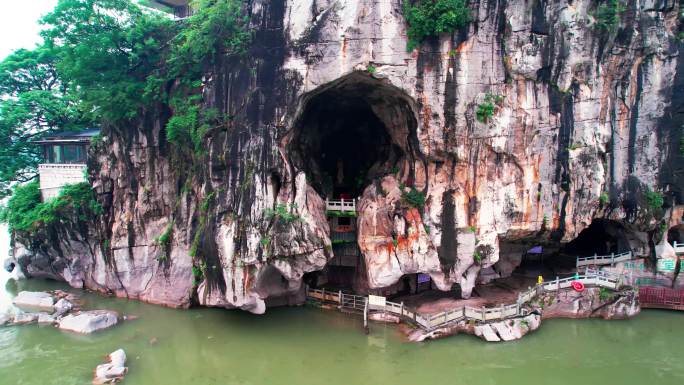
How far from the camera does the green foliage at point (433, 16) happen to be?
14.5m

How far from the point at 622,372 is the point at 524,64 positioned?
11.0 metres

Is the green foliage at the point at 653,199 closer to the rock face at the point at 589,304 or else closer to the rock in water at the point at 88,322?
the rock face at the point at 589,304

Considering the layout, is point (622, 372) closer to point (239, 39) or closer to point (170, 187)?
point (239, 39)

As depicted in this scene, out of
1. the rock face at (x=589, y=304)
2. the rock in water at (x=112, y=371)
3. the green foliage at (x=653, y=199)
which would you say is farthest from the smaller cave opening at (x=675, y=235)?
the rock in water at (x=112, y=371)

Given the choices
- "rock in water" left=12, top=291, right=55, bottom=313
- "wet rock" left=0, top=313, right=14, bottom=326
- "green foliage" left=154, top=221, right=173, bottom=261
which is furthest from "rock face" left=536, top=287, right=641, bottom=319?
"wet rock" left=0, top=313, right=14, bottom=326

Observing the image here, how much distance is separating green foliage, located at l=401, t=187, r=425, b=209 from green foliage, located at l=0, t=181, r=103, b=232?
14458mm

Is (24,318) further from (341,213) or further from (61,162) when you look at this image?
(341,213)

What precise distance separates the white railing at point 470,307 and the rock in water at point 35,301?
1204 centimetres

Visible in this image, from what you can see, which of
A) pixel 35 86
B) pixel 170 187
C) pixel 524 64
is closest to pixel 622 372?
pixel 524 64

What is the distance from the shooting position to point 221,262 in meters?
15.5

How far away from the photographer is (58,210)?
19.7 m

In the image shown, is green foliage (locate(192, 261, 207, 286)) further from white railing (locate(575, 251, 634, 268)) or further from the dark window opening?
white railing (locate(575, 251, 634, 268))

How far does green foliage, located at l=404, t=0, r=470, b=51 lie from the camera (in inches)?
573

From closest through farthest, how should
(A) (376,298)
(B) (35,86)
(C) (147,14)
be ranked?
(A) (376,298), (C) (147,14), (B) (35,86)
